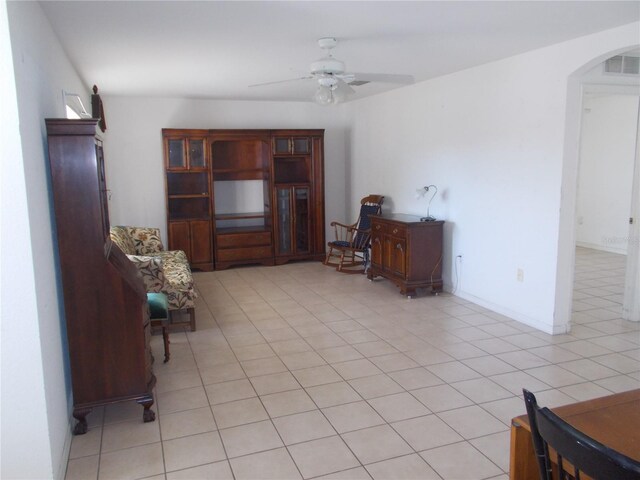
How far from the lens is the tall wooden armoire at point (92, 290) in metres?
2.57

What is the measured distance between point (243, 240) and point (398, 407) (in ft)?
14.3

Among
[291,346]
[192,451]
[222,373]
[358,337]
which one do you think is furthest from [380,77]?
[192,451]

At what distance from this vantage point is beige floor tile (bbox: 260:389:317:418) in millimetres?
2990

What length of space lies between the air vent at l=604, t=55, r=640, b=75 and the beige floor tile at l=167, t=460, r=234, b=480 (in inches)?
161

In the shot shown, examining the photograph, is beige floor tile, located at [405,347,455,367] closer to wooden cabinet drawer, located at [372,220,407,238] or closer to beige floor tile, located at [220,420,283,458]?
beige floor tile, located at [220,420,283,458]

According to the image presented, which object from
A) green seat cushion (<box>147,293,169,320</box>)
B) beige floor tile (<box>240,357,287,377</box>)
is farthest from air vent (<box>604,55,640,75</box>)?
green seat cushion (<box>147,293,169,320</box>)

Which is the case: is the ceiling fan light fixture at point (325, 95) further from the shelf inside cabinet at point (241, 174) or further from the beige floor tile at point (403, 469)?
the shelf inside cabinet at point (241, 174)

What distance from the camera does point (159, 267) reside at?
12.9ft

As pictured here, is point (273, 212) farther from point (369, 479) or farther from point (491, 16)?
point (369, 479)

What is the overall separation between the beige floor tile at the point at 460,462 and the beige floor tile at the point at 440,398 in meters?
0.41

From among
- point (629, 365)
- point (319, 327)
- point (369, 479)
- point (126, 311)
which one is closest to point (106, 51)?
point (126, 311)

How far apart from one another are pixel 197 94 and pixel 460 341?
4553 millimetres

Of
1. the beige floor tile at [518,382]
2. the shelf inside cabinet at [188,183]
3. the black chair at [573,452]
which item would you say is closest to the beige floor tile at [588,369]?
the beige floor tile at [518,382]

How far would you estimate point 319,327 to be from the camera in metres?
4.48
